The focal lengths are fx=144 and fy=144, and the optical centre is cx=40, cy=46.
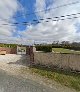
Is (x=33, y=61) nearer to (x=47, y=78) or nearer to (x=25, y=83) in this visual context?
(x=47, y=78)

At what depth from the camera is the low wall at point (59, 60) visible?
14234 mm

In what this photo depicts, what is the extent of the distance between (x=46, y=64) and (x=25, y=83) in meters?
6.49

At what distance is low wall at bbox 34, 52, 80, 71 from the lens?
14234mm

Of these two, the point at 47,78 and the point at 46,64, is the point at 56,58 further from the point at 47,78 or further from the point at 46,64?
the point at 47,78

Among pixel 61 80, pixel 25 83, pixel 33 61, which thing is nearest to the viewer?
pixel 25 83

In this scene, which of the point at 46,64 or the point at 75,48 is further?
the point at 75,48

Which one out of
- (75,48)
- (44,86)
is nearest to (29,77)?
(44,86)

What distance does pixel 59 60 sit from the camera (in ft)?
51.3

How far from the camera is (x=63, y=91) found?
9.27 meters

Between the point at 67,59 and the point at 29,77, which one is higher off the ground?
the point at 67,59

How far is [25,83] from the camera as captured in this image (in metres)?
10.7

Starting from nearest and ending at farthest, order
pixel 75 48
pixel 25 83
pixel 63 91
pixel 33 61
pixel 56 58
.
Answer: pixel 63 91
pixel 25 83
pixel 56 58
pixel 33 61
pixel 75 48

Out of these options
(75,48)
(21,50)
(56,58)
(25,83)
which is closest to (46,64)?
(56,58)

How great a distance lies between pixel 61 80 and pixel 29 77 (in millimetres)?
2805
